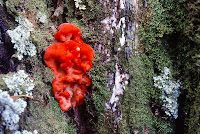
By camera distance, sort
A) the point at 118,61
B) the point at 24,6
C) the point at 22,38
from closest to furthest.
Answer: the point at 22,38 < the point at 24,6 < the point at 118,61

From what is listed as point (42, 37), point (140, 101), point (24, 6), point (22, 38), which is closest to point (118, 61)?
point (140, 101)

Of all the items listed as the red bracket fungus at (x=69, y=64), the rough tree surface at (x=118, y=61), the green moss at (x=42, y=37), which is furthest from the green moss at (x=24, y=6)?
the red bracket fungus at (x=69, y=64)

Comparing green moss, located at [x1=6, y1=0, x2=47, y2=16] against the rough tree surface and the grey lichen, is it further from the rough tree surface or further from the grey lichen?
the grey lichen

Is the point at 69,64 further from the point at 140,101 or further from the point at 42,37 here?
the point at 140,101

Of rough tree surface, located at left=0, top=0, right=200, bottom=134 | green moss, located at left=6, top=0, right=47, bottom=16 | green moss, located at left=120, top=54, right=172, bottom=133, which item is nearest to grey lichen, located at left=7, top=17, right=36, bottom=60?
rough tree surface, located at left=0, top=0, right=200, bottom=134

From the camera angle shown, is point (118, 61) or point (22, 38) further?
point (118, 61)

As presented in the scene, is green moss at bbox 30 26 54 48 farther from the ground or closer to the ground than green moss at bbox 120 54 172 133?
farther from the ground

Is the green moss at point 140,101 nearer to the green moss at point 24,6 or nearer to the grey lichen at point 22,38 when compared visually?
the grey lichen at point 22,38

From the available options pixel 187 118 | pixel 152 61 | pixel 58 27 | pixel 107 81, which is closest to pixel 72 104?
pixel 107 81

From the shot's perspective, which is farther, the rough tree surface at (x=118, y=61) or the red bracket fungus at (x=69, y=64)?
the red bracket fungus at (x=69, y=64)
